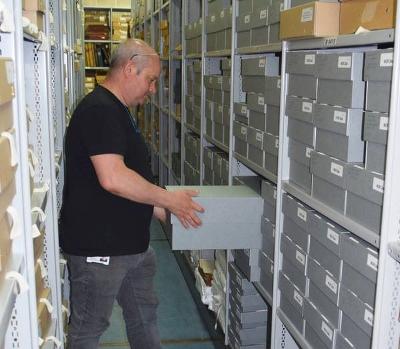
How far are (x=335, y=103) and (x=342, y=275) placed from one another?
0.51 meters

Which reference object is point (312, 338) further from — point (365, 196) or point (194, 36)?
point (194, 36)

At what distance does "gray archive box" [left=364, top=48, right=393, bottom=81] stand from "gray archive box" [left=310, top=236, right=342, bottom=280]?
56 cm

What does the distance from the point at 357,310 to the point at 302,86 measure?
0.77 meters

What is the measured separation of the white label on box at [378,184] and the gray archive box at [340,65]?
30 cm

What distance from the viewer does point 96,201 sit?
220cm

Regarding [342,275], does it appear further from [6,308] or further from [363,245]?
[6,308]

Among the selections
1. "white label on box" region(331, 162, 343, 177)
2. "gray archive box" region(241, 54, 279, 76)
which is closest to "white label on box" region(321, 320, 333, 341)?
"white label on box" region(331, 162, 343, 177)

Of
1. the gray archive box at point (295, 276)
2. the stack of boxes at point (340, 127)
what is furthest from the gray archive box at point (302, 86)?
the gray archive box at point (295, 276)

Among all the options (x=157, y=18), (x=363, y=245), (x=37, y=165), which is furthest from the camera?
(x=157, y=18)

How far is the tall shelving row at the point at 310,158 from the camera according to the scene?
1.40 meters

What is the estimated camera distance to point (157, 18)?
237 inches

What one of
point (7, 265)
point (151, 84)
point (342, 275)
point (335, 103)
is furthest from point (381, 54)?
point (151, 84)

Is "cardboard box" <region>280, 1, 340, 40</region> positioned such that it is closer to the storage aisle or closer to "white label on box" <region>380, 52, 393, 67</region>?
"white label on box" <region>380, 52, 393, 67</region>

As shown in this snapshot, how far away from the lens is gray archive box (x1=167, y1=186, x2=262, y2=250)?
2.19 m
